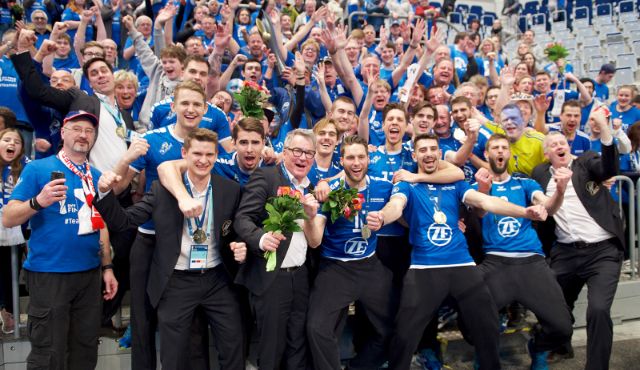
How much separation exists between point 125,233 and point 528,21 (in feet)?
64.2

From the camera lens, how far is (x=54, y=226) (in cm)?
493

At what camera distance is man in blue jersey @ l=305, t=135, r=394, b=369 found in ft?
17.6

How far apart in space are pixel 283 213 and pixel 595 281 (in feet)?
12.4

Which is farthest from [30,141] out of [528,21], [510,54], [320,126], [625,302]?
[528,21]

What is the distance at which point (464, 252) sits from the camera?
593 centimetres

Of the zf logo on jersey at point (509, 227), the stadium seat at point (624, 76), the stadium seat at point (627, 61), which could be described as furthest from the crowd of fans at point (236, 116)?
the stadium seat at point (627, 61)

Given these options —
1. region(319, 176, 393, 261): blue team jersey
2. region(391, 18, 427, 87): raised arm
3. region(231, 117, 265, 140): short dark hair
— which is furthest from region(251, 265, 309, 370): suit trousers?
region(391, 18, 427, 87): raised arm

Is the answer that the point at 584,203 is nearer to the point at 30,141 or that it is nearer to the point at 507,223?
the point at 507,223

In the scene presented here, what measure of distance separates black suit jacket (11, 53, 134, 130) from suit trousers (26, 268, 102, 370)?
1761mm

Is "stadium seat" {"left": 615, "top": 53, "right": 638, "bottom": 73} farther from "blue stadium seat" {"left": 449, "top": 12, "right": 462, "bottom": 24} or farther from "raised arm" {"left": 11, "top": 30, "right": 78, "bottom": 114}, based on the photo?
"raised arm" {"left": 11, "top": 30, "right": 78, "bottom": 114}

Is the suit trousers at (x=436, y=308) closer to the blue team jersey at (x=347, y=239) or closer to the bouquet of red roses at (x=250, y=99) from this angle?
the blue team jersey at (x=347, y=239)

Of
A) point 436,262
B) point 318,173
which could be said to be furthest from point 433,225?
point 318,173

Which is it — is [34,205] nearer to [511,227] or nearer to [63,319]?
[63,319]

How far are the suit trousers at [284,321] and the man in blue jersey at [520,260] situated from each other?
2.05 metres
